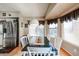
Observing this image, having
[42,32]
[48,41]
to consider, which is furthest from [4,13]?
[48,41]

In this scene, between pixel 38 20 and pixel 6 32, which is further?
pixel 6 32

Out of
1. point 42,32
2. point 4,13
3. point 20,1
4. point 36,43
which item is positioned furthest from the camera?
point 36,43

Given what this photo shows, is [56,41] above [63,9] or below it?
below

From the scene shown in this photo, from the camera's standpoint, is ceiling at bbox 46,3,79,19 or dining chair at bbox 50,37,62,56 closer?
ceiling at bbox 46,3,79,19

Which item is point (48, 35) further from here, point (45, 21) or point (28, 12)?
point (28, 12)

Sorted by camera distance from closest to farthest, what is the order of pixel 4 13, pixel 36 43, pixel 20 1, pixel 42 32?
pixel 20 1, pixel 4 13, pixel 42 32, pixel 36 43

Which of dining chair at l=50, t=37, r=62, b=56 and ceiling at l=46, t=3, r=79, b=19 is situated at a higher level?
ceiling at l=46, t=3, r=79, b=19

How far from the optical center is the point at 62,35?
1805 millimetres

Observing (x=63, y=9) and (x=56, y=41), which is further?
(x=56, y=41)

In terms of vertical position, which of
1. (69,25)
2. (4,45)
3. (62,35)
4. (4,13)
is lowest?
(4,45)

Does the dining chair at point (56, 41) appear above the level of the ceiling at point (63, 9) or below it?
below

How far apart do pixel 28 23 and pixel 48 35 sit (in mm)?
322

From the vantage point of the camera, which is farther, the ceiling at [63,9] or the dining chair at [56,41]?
the dining chair at [56,41]

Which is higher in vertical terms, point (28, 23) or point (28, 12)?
point (28, 12)
